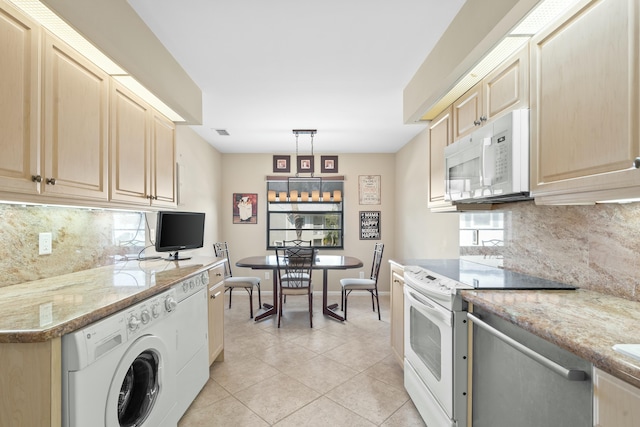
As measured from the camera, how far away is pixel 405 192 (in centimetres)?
493

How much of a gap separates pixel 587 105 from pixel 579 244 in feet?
2.51

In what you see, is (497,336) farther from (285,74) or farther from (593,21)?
(285,74)

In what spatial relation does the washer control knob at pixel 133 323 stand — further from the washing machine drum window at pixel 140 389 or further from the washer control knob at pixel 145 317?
the washing machine drum window at pixel 140 389

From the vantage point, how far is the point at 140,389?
1544mm

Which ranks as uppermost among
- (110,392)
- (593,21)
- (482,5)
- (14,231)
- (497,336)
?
(482,5)

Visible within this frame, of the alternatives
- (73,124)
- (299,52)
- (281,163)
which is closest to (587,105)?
(299,52)

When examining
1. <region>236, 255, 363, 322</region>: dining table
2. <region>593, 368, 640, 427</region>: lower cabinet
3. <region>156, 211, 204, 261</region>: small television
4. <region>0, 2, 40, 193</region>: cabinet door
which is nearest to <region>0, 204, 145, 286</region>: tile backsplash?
<region>156, 211, 204, 261</region>: small television

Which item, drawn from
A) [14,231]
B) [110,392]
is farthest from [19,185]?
[110,392]

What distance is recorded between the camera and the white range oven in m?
1.57

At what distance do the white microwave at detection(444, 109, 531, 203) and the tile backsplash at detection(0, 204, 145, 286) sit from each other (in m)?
2.58

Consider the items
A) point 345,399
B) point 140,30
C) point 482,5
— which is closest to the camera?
point 482,5

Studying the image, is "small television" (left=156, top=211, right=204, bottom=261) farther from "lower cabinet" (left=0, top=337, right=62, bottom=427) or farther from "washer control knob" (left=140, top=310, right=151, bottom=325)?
"lower cabinet" (left=0, top=337, right=62, bottom=427)

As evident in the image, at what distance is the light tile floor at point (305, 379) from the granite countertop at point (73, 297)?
101 centimetres

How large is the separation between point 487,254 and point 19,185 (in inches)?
112
